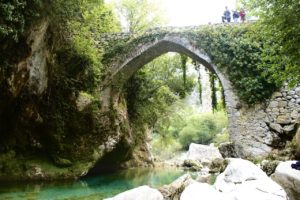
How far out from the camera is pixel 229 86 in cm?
1342

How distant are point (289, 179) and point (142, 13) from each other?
19946 mm

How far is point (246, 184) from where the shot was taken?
559 cm

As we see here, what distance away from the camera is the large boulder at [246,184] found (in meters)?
5.25

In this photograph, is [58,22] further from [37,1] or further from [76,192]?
[76,192]

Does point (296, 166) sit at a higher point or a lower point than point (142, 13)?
lower

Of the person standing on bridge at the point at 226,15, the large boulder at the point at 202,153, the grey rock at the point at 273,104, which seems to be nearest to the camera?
the grey rock at the point at 273,104

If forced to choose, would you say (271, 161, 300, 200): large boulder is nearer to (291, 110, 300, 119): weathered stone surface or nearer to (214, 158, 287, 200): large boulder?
(214, 158, 287, 200): large boulder

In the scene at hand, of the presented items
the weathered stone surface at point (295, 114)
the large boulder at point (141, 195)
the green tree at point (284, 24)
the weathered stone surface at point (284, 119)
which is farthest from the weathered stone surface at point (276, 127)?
the large boulder at point (141, 195)

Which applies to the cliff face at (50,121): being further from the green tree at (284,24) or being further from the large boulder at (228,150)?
the green tree at (284,24)

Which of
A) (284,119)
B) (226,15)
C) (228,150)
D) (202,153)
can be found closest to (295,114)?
(284,119)

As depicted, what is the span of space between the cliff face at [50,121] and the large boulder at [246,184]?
25.1 feet

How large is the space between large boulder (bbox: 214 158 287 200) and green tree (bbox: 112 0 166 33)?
19.2 m

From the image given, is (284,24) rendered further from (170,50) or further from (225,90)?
(170,50)

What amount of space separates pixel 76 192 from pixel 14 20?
196 inches
